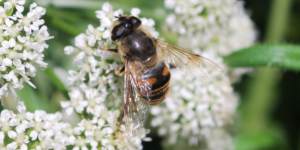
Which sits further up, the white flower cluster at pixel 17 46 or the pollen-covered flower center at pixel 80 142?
the white flower cluster at pixel 17 46

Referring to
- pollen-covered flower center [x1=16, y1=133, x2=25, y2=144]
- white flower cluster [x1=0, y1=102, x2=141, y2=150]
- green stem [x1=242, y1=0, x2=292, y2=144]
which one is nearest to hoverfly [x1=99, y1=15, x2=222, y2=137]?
white flower cluster [x1=0, y1=102, x2=141, y2=150]

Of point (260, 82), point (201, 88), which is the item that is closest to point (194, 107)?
point (201, 88)

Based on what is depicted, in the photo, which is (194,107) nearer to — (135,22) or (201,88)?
(201,88)

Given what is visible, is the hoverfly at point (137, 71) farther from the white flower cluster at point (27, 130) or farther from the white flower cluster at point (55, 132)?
the white flower cluster at point (27, 130)

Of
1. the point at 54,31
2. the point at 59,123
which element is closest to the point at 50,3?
the point at 54,31

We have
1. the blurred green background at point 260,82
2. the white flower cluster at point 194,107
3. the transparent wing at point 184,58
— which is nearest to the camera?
the transparent wing at point 184,58

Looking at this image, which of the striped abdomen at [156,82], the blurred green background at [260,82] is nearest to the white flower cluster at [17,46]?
the striped abdomen at [156,82]
